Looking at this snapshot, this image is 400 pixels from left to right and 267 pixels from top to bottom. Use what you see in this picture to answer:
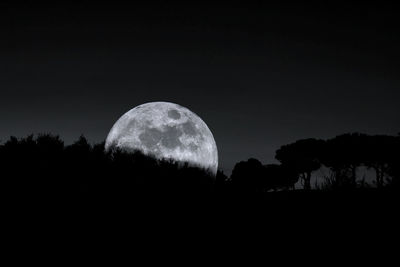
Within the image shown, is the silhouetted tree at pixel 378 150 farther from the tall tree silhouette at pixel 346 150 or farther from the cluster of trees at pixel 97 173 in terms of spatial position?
the cluster of trees at pixel 97 173

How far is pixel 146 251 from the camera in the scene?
636cm

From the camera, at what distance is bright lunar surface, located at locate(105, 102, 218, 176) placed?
14812mm

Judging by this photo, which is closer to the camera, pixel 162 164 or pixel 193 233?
pixel 193 233

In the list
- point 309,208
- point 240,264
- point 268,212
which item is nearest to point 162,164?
point 268,212

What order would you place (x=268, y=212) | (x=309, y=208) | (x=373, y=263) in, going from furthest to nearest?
1. (x=268, y=212)
2. (x=309, y=208)
3. (x=373, y=263)

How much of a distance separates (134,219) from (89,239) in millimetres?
1277

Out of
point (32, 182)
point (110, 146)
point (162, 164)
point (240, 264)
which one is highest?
point (110, 146)

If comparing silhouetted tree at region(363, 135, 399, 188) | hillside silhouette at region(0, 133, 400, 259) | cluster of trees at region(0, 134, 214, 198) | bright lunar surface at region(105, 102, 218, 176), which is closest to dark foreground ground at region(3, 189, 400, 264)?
hillside silhouette at region(0, 133, 400, 259)

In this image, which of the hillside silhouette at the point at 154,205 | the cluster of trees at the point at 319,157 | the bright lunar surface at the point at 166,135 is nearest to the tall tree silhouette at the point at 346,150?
the cluster of trees at the point at 319,157

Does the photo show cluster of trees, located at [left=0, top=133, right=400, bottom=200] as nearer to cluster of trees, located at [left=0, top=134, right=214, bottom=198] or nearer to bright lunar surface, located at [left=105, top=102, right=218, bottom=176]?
cluster of trees, located at [left=0, top=134, right=214, bottom=198]

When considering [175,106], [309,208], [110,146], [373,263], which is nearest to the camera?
[373,263]

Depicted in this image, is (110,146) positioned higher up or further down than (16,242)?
higher up

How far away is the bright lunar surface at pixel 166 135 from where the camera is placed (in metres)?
14.8

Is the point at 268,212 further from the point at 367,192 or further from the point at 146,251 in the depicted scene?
the point at 146,251
